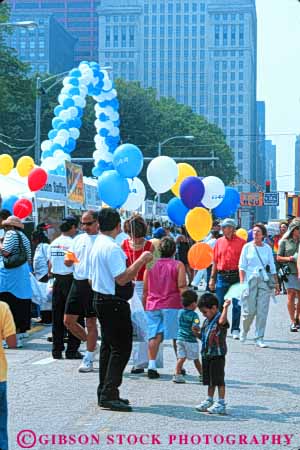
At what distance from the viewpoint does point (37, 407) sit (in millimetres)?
8211

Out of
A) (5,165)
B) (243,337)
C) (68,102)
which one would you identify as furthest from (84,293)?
(68,102)

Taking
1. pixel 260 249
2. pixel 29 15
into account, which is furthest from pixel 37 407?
pixel 29 15

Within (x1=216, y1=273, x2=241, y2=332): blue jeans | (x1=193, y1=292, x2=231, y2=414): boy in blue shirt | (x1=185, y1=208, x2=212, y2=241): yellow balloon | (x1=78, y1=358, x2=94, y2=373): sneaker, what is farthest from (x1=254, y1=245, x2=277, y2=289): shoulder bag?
(x1=193, y1=292, x2=231, y2=414): boy in blue shirt

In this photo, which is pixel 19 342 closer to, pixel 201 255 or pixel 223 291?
pixel 201 255

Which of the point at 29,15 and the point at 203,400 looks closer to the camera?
the point at 203,400

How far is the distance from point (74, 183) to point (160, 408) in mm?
15735

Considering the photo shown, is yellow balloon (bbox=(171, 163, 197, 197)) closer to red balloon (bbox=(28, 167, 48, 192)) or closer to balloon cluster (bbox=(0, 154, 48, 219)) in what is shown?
balloon cluster (bbox=(0, 154, 48, 219))

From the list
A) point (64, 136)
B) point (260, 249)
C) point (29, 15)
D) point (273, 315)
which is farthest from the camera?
point (29, 15)

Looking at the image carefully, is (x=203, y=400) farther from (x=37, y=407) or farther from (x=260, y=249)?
(x=260, y=249)

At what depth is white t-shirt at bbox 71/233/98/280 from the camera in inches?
402

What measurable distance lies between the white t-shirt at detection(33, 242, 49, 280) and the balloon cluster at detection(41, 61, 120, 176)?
8871 mm

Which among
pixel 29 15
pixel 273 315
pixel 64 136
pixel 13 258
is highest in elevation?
pixel 29 15

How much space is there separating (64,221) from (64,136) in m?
13.8

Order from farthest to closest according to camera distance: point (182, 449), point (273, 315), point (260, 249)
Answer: point (273, 315) → point (260, 249) → point (182, 449)
